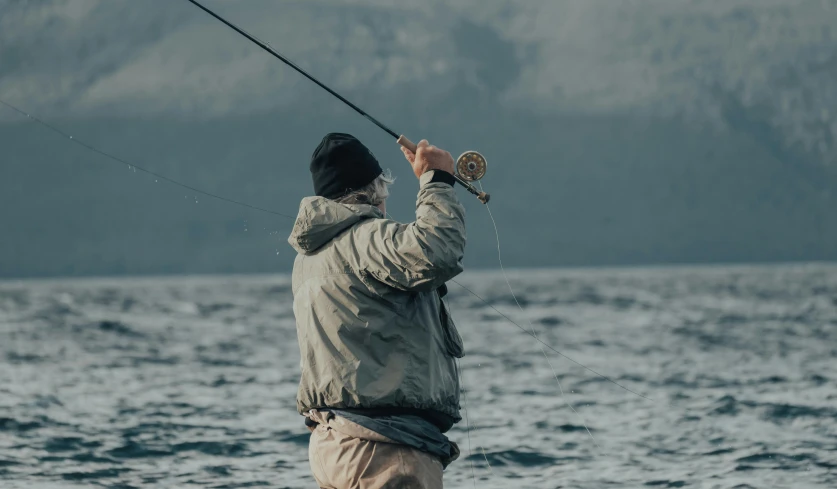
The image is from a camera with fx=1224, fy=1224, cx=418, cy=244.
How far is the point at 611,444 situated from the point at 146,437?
445cm

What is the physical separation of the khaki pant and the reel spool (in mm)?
1146

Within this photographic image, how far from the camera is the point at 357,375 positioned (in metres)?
4.31

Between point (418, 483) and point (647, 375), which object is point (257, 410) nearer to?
point (647, 375)

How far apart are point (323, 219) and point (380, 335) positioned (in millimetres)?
467

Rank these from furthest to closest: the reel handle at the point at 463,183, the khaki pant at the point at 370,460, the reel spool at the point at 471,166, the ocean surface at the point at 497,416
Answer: the ocean surface at the point at 497,416 → the reel spool at the point at 471,166 → the reel handle at the point at 463,183 → the khaki pant at the point at 370,460

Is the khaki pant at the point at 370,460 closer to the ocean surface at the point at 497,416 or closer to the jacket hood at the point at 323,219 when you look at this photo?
the jacket hood at the point at 323,219

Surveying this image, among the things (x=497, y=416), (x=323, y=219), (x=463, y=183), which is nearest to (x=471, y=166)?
(x=463, y=183)

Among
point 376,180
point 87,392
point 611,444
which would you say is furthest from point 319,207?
point 87,392

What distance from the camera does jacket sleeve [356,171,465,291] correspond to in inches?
165

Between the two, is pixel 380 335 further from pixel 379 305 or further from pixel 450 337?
pixel 450 337

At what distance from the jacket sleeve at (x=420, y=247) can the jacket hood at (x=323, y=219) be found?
9 centimetres

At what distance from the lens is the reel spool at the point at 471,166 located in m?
4.93

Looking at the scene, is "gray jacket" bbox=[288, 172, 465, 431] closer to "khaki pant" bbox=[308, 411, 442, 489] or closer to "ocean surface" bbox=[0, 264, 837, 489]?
"khaki pant" bbox=[308, 411, 442, 489]

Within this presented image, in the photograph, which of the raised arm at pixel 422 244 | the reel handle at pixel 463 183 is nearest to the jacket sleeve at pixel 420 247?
the raised arm at pixel 422 244
